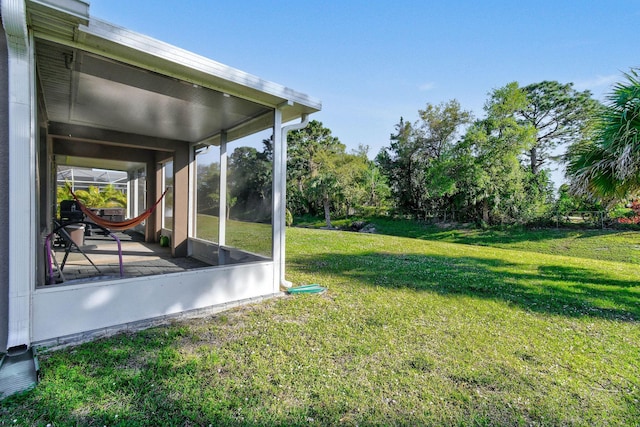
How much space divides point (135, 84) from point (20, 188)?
1.62 meters

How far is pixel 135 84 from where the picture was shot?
11.0 feet

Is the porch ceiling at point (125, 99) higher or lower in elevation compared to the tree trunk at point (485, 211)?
higher

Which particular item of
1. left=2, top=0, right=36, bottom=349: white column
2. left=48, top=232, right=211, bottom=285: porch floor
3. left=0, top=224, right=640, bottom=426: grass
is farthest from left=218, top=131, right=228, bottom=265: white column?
left=2, top=0, right=36, bottom=349: white column

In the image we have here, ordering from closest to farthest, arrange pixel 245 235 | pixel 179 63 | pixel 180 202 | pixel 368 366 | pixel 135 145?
1. pixel 368 366
2. pixel 179 63
3. pixel 245 235
4. pixel 135 145
5. pixel 180 202

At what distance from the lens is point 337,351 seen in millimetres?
2643

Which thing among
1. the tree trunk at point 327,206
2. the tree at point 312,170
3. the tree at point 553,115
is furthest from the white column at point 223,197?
the tree at point 553,115

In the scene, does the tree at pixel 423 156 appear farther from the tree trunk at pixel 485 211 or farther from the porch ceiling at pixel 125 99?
the porch ceiling at pixel 125 99

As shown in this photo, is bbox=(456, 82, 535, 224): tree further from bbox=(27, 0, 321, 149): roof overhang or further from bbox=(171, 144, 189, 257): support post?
bbox=(27, 0, 321, 149): roof overhang

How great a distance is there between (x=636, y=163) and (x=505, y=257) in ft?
13.5

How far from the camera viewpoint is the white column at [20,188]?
7.38 feet

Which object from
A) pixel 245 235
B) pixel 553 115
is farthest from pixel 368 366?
pixel 553 115

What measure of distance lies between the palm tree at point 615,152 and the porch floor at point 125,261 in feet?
19.5

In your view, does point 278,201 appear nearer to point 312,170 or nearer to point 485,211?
point 485,211

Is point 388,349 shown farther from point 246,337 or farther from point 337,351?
point 246,337
